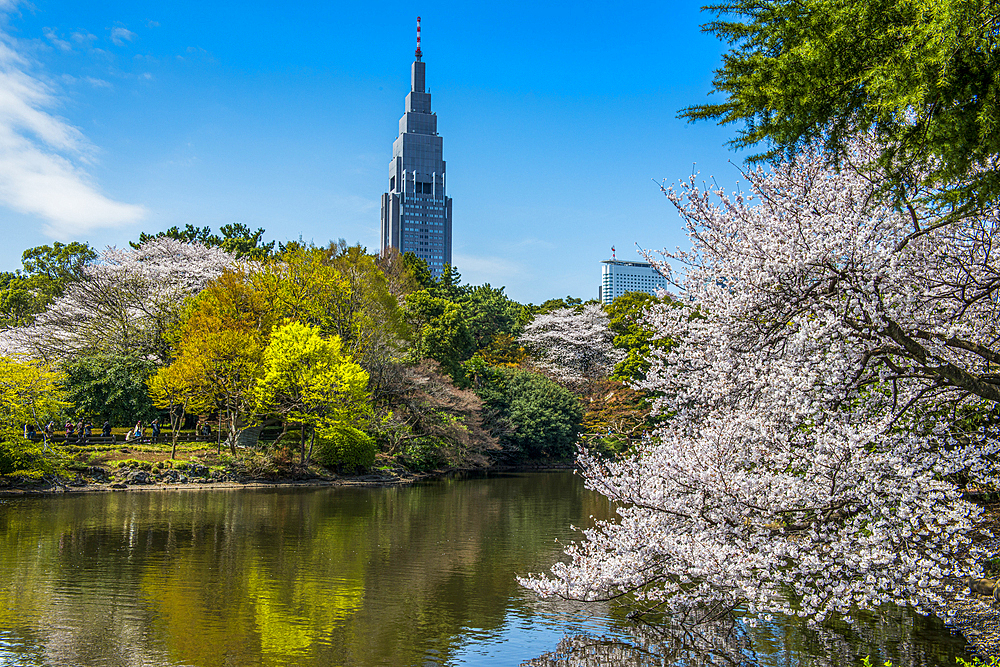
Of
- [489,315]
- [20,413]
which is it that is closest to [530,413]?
[489,315]

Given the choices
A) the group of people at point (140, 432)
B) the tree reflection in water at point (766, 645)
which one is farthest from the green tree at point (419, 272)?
the tree reflection in water at point (766, 645)

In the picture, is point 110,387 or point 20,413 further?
point 110,387

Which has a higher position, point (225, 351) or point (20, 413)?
point (225, 351)

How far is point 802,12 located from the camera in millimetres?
6652

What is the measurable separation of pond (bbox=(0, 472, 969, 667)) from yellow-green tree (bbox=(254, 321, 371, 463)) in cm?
960

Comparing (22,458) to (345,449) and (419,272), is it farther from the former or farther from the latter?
(419,272)

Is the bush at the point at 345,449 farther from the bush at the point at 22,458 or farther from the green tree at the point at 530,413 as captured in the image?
the bush at the point at 22,458

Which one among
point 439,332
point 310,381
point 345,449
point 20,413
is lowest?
point 345,449

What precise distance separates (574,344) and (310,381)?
83.6 ft

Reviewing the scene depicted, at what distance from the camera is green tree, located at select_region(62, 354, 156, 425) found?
3162cm

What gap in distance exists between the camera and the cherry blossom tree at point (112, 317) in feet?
114

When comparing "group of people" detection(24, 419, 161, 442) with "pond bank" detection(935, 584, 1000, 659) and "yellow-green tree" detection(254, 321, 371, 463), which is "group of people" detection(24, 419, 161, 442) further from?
"pond bank" detection(935, 584, 1000, 659)

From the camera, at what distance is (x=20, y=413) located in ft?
80.1

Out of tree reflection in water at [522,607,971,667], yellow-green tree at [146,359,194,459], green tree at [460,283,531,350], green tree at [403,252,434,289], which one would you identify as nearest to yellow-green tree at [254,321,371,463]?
yellow-green tree at [146,359,194,459]
